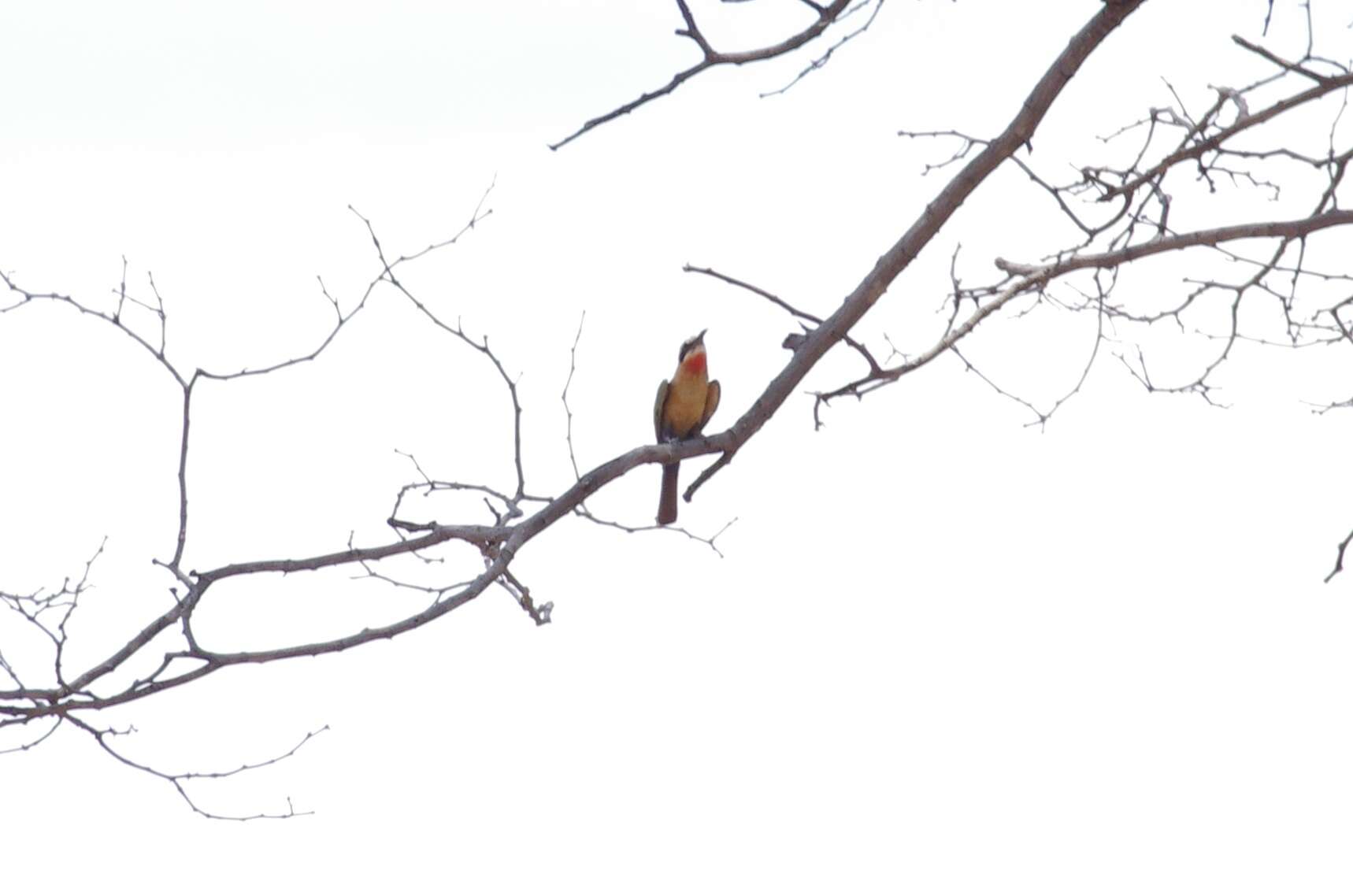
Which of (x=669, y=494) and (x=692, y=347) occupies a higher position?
(x=692, y=347)

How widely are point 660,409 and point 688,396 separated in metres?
0.22

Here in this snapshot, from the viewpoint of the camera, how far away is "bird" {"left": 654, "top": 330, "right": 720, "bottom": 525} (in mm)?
8070

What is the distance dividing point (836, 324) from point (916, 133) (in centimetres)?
55

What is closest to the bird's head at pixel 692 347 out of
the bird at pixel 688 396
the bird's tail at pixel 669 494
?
the bird at pixel 688 396

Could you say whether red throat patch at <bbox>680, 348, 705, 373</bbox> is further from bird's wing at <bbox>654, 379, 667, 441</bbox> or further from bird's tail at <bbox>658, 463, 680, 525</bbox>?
bird's tail at <bbox>658, 463, 680, 525</bbox>

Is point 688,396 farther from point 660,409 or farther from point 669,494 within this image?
point 669,494

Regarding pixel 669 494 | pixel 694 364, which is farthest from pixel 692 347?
pixel 669 494

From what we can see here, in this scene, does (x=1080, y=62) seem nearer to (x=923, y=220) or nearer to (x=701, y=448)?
(x=923, y=220)

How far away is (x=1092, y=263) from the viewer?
4.15 m

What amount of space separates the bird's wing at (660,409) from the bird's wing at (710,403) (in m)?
0.20

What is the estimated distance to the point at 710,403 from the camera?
8164mm

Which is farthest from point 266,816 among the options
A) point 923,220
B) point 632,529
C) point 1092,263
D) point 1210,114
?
point 1210,114


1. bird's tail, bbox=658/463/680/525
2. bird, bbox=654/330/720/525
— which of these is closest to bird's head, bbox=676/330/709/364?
bird, bbox=654/330/720/525

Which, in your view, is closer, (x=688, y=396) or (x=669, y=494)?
(x=669, y=494)
